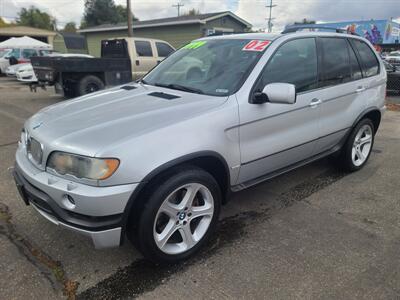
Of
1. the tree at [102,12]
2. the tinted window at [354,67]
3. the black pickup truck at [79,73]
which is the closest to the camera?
the tinted window at [354,67]

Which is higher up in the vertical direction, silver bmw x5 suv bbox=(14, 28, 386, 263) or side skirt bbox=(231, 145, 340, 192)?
silver bmw x5 suv bbox=(14, 28, 386, 263)

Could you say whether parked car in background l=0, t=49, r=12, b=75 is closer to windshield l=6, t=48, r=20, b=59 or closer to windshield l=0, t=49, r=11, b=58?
windshield l=0, t=49, r=11, b=58

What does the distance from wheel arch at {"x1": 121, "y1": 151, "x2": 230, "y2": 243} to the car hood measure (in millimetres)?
278

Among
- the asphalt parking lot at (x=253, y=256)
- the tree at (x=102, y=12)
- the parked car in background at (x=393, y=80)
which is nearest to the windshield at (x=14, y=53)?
the asphalt parking lot at (x=253, y=256)

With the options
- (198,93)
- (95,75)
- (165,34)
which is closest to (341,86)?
(198,93)

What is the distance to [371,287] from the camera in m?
2.44

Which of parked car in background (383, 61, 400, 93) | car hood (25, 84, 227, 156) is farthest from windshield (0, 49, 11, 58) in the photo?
car hood (25, 84, 227, 156)

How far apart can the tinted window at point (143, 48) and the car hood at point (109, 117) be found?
27.6ft

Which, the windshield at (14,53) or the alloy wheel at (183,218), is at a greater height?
the windshield at (14,53)

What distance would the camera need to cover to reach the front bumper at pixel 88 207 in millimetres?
2146

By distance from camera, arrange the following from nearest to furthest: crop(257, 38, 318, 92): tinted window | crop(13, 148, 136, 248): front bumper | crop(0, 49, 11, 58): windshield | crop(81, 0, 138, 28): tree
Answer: crop(13, 148, 136, 248): front bumper
crop(257, 38, 318, 92): tinted window
crop(0, 49, 11, 58): windshield
crop(81, 0, 138, 28): tree

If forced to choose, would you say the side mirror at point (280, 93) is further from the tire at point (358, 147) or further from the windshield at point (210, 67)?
the tire at point (358, 147)

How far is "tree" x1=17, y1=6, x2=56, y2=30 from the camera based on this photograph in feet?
230

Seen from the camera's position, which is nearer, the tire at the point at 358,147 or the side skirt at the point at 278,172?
the side skirt at the point at 278,172
